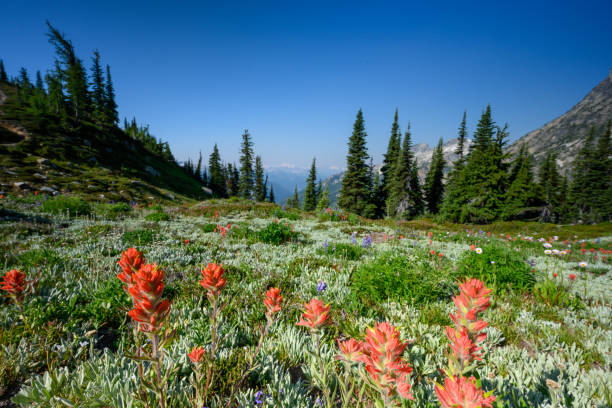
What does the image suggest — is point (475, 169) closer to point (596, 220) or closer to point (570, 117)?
point (596, 220)

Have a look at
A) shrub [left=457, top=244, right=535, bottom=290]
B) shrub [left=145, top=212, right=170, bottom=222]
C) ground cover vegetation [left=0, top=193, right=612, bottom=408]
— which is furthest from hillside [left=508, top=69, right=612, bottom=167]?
shrub [left=145, top=212, right=170, bottom=222]

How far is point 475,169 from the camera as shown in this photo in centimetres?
2845

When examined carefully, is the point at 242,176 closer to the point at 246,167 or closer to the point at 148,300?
the point at 246,167

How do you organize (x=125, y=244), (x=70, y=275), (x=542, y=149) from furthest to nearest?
(x=542, y=149), (x=125, y=244), (x=70, y=275)

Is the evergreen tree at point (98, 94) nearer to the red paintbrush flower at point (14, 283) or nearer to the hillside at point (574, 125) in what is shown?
the red paintbrush flower at point (14, 283)

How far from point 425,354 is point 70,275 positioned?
5.67 m

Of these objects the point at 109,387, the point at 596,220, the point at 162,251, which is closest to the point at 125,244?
the point at 162,251

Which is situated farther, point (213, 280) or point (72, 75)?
point (72, 75)

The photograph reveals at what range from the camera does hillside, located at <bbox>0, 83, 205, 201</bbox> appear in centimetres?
2087

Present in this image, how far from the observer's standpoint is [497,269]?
4574 millimetres

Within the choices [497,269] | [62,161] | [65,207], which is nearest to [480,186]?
[497,269]

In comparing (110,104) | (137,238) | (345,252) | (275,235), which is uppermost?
Answer: (110,104)

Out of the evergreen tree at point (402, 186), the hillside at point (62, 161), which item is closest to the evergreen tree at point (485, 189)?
the evergreen tree at point (402, 186)

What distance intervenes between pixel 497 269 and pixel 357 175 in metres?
30.9
